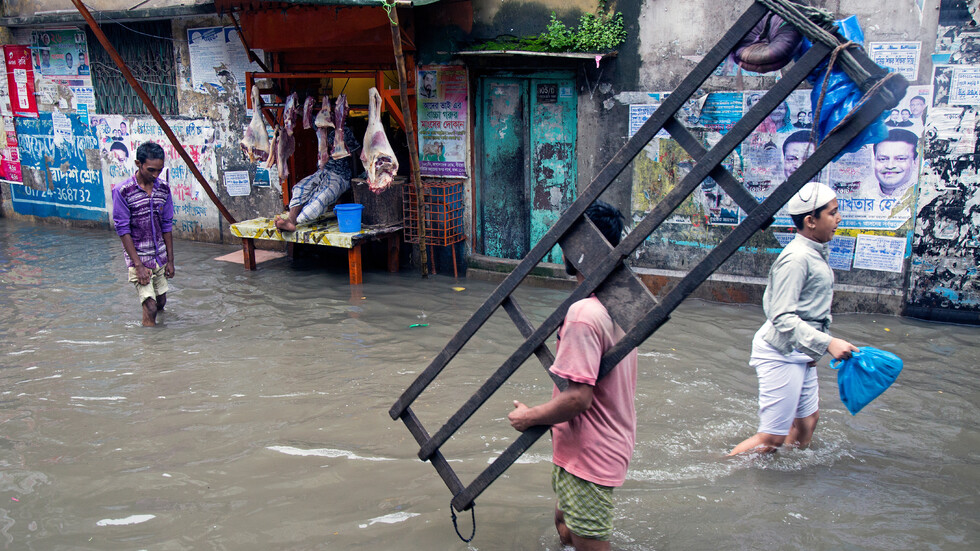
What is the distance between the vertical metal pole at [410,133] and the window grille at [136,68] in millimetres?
4350

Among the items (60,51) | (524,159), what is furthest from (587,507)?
(60,51)

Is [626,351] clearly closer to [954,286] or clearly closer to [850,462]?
[850,462]

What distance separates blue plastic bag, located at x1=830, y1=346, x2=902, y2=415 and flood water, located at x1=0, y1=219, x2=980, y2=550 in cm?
70

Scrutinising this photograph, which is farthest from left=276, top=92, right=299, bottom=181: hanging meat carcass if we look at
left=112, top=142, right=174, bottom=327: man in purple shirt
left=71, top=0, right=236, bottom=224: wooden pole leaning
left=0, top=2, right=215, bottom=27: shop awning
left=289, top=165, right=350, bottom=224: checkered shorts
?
left=112, top=142, right=174, bottom=327: man in purple shirt

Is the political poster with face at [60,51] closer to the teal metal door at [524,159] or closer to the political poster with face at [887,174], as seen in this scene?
the teal metal door at [524,159]

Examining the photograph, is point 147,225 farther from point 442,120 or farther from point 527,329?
point 527,329

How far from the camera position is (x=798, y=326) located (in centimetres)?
347

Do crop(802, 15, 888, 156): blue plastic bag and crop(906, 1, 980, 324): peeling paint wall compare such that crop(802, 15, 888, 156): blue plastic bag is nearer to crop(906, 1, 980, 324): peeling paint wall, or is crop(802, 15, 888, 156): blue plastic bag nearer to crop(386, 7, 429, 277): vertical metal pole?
crop(906, 1, 980, 324): peeling paint wall

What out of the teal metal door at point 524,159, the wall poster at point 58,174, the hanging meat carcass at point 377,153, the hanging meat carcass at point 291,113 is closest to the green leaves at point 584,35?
the teal metal door at point 524,159

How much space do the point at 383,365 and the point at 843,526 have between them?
3.51m

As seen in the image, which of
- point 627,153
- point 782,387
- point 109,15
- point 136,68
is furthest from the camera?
point 136,68

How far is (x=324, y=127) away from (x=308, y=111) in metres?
0.41

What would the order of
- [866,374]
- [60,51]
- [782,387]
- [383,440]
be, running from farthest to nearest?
[60,51] < [383,440] < [782,387] < [866,374]

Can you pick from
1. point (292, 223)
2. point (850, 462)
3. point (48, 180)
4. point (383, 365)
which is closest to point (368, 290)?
point (292, 223)
